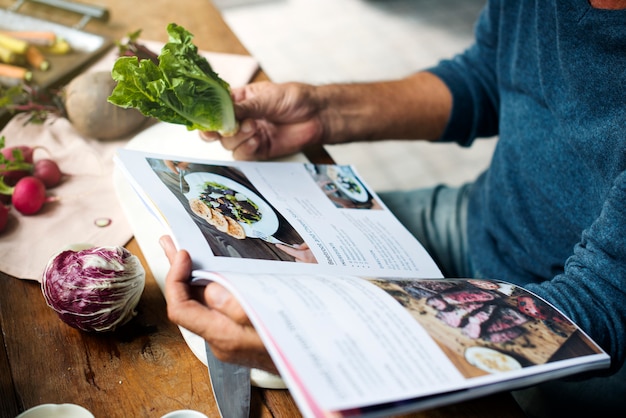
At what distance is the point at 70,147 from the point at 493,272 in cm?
86

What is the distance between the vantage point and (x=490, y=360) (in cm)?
61

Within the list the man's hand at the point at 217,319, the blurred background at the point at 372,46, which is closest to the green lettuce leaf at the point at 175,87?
the man's hand at the point at 217,319

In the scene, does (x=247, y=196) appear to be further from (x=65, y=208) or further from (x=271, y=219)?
(x=65, y=208)

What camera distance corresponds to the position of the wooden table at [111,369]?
0.70 m

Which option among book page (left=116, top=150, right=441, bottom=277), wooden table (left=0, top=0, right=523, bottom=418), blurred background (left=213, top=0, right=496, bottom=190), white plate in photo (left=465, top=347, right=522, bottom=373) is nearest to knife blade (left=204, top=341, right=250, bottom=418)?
wooden table (left=0, top=0, right=523, bottom=418)

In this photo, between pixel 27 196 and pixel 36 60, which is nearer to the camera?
pixel 27 196

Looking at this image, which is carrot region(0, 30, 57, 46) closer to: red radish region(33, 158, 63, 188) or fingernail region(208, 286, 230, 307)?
red radish region(33, 158, 63, 188)

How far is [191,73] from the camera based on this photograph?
919 mm

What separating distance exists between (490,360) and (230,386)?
309 millimetres

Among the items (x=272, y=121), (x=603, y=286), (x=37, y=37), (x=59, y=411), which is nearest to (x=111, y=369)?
(x=59, y=411)

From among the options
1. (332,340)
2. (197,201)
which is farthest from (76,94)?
(332,340)

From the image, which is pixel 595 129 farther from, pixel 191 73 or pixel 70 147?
pixel 70 147

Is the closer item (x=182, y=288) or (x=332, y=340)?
(x=332, y=340)

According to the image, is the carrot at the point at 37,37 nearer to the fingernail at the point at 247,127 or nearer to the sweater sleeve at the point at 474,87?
the fingernail at the point at 247,127
